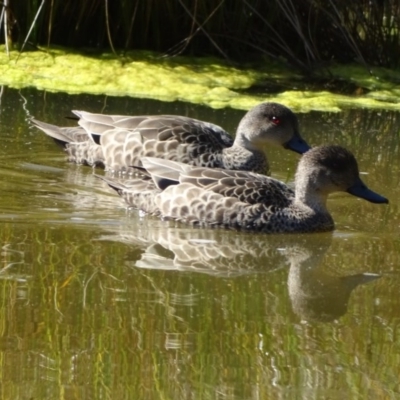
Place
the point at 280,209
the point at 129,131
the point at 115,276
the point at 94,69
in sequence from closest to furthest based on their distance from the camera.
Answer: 1. the point at 115,276
2. the point at 280,209
3. the point at 129,131
4. the point at 94,69

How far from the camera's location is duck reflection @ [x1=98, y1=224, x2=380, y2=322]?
5695 mm

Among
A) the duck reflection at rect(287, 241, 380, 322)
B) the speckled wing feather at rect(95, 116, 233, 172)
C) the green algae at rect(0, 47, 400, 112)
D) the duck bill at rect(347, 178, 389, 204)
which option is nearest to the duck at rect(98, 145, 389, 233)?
the duck bill at rect(347, 178, 389, 204)

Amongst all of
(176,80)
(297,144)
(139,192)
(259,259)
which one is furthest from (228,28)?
(259,259)

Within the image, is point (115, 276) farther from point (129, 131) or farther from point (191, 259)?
point (129, 131)

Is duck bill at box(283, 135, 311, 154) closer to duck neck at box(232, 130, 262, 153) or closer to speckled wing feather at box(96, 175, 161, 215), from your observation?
duck neck at box(232, 130, 262, 153)

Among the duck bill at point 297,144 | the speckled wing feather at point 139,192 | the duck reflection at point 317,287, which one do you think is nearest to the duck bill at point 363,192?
the duck reflection at point 317,287

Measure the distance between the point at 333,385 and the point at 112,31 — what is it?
706 centimetres

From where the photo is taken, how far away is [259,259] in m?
6.41

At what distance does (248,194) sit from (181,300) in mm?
1716

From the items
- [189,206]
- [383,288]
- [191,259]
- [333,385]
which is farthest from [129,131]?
[333,385]

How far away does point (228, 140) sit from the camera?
28.2 ft

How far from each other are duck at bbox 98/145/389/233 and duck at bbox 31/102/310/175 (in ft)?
3.07

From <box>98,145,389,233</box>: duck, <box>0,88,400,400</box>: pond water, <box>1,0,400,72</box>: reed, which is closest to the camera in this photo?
<box>0,88,400,400</box>: pond water

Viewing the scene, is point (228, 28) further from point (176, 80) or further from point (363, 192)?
point (363, 192)
